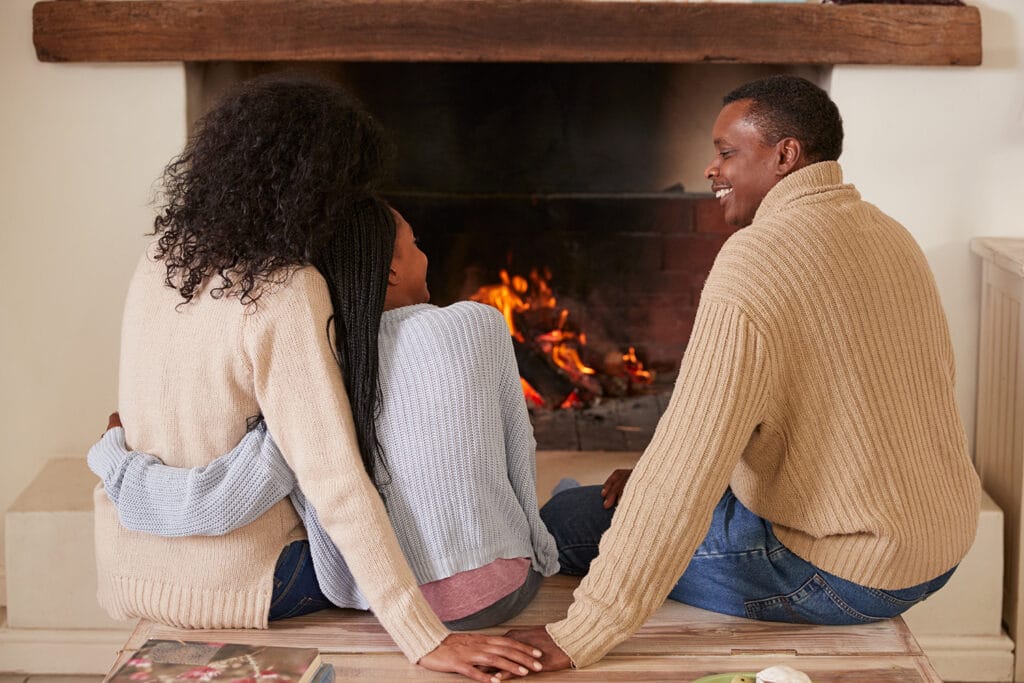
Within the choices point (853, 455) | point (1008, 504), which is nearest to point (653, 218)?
point (1008, 504)

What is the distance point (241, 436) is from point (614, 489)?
62 cm

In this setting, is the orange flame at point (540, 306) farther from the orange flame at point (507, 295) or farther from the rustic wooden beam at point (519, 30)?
the rustic wooden beam at point (519, 30)

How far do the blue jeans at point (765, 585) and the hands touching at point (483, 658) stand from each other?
0.34 meters

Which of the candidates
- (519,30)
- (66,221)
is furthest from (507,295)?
(66,221)

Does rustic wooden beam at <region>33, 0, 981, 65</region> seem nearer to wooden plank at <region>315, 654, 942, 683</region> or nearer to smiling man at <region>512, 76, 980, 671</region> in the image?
smiling man at <region>512, 76, 980, 671</region>

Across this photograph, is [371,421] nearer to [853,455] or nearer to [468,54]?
[853,455]

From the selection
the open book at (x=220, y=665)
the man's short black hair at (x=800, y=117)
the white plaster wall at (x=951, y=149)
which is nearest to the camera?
the open book at (x=220, y=665)

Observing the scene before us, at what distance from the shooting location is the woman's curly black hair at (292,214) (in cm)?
150

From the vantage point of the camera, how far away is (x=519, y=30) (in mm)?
2303

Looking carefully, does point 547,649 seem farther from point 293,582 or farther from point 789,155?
point 789,155

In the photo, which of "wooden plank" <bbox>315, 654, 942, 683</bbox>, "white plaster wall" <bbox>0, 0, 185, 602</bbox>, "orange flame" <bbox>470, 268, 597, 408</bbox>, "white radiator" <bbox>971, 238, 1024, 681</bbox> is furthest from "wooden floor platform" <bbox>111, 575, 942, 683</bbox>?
"orange flame" <bbox>470, 268, 597, 408</bbox>

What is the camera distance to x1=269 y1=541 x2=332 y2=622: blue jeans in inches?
64.7

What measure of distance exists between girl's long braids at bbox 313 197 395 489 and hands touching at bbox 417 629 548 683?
0.24 metres

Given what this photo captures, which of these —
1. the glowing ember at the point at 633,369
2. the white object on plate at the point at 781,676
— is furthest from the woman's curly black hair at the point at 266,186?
the glowing ember at the point at 633,369
